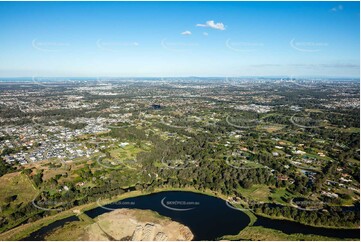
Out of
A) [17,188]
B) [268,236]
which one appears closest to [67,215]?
[17,188]

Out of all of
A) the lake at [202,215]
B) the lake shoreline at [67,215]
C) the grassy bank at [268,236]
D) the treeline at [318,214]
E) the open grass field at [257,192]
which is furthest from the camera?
the open grass field at [257,192]

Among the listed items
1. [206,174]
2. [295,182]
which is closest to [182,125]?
[206,174]

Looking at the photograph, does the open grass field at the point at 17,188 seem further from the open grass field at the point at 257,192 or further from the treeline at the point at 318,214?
the treeline at the point at 318,214

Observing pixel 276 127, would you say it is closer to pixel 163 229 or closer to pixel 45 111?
pixel 163 229

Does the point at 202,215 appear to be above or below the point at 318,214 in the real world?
below

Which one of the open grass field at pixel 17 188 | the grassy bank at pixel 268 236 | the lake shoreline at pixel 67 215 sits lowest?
the grassy bank at pixel 268 236

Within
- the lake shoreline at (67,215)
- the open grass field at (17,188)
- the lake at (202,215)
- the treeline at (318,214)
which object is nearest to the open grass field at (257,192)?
the treeline at (318,214)

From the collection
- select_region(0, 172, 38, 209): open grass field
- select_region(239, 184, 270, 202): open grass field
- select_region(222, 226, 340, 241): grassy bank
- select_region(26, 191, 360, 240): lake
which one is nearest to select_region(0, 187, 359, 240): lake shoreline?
select_region(26, 191, 360, 240): lake

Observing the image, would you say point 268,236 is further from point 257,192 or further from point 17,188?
point 17,188

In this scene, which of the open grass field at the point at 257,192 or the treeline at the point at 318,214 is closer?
the treeline at the point at 318,214

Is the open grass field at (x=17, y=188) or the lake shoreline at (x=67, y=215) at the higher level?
the open grass field at (x=17, y=188)

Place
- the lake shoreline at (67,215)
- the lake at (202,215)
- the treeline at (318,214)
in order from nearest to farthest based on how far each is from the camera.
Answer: the lake shoreline at (67,215) < the lake at (202,215) < the treeline at (318,214)
